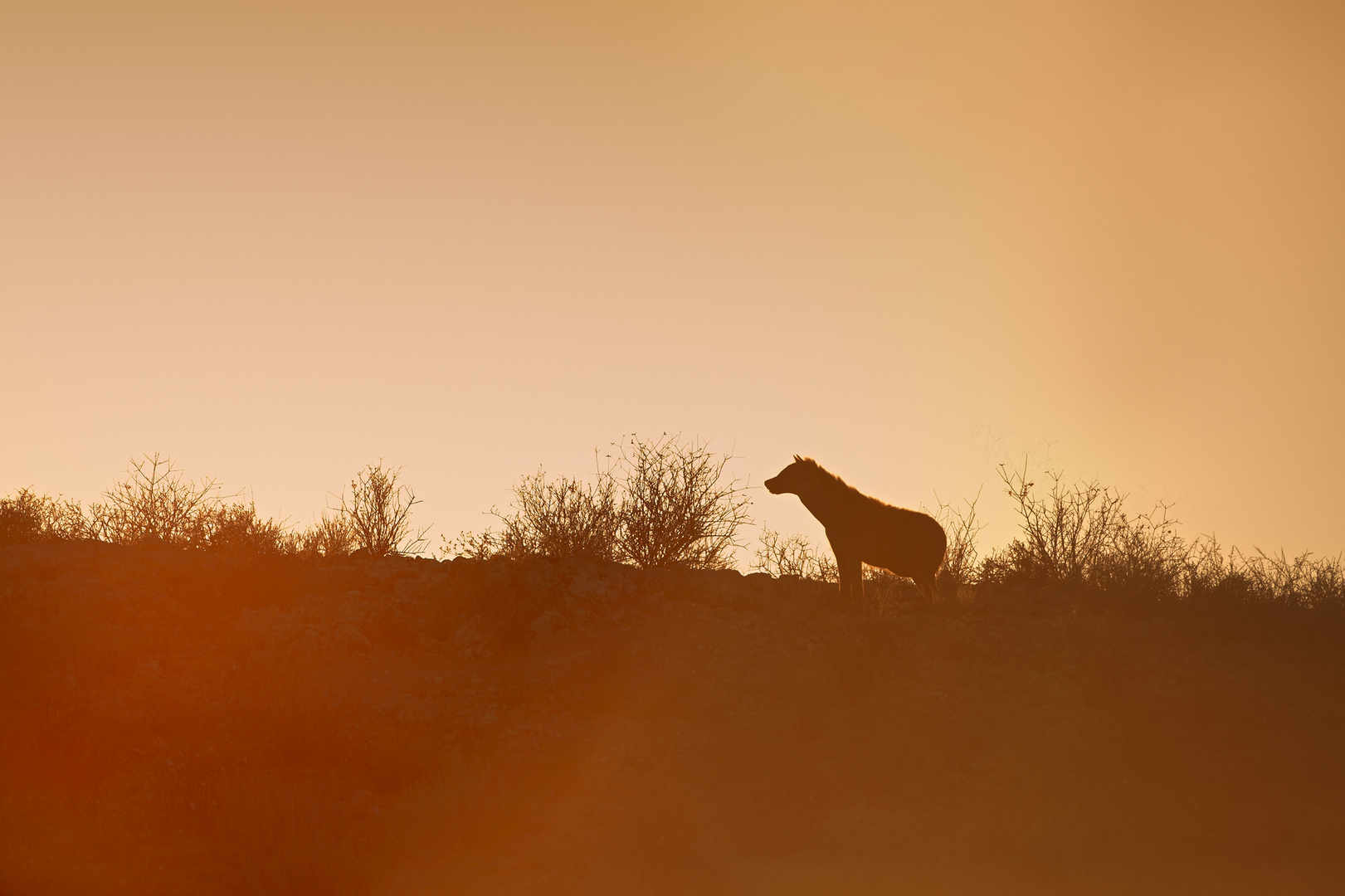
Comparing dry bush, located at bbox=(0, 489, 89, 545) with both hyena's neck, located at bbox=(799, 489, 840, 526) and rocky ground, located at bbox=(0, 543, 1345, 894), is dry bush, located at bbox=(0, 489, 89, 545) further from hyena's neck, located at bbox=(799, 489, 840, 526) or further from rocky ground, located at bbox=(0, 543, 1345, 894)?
hyena's neck, located at bbox=(799, 489, 840, 526)

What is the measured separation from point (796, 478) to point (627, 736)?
494 cm

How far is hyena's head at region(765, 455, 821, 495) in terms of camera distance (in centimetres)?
1337

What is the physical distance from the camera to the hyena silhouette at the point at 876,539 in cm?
1274

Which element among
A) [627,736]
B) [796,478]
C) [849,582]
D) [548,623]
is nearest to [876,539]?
[849,582]

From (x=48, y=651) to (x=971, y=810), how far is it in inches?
370

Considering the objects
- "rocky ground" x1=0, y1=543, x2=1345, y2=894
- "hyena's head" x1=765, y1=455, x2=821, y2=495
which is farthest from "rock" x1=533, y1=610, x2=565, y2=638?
"hyena's head" x1=765, y1=455, x2=821, y2=495

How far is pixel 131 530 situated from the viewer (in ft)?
47.8

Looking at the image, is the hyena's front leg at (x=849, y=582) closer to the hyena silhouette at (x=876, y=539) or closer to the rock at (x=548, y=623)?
the hyena silhouette at (x=876, y=539)

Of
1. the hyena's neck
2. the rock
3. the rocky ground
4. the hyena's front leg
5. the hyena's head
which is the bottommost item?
the rocky ground

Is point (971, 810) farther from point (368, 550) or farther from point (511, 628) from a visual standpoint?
point (368, 550)

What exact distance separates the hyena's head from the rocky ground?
4.50 ft

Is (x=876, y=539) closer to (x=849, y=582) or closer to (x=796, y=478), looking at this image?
(x=849, y=582)

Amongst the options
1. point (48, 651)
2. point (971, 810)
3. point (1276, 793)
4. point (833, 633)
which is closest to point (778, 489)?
point (833, 633)

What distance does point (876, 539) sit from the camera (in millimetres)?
12719
